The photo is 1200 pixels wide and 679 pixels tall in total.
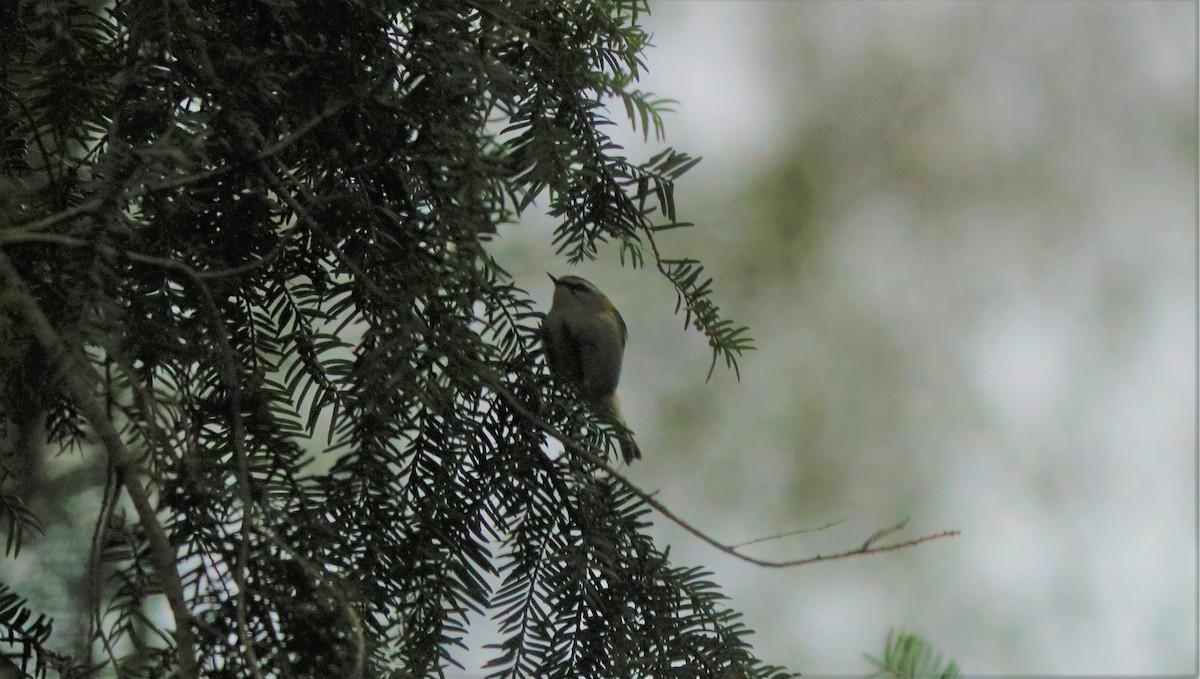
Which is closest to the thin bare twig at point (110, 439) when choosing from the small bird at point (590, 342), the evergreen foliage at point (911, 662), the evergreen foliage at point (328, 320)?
the evergreen foliage at point (328, 320)

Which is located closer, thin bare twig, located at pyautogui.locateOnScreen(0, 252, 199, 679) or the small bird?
thin bare twig, located at pyautogui.locateOnScreen(0, 252, 199, 679)

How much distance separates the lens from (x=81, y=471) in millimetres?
745

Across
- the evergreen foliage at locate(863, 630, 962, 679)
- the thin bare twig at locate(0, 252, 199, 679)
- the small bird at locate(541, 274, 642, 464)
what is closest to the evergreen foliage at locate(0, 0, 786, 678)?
the thin bare twig at locate(0, 252, 199, 679)

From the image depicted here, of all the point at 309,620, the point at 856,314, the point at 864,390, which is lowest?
the point at 309,620

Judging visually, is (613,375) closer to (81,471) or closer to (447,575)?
(447,575)

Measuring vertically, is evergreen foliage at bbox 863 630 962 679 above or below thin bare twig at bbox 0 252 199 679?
above

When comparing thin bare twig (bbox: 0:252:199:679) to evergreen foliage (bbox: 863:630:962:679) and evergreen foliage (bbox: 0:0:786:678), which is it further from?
evergreen foliage (bbox: 863:630:962:679)

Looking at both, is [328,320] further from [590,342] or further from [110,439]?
[590,342]

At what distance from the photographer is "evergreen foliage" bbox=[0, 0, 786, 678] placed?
323 mm

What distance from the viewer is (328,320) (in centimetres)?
39

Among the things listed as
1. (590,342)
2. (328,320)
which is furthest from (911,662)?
(328,320)

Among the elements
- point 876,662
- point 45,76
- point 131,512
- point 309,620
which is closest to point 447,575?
point 309,620

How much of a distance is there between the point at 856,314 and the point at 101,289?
77.4 inches

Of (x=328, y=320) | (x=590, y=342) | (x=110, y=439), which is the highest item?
(x=590, y=342)
